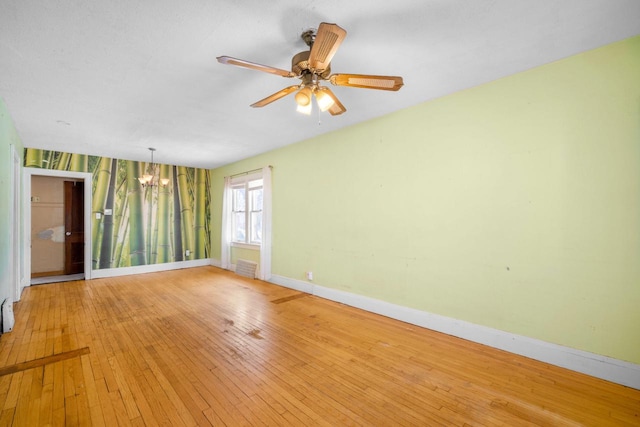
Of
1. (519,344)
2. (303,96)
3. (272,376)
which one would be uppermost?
(303,96)

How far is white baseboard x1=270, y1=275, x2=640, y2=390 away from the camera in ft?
7.16

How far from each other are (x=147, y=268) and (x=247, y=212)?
293 centimetres

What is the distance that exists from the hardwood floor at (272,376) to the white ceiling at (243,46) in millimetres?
2770

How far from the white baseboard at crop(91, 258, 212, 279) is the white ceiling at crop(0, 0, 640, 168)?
374cm

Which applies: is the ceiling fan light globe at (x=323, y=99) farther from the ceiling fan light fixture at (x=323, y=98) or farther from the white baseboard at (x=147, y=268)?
the white baseboard at (x=147, y=268)

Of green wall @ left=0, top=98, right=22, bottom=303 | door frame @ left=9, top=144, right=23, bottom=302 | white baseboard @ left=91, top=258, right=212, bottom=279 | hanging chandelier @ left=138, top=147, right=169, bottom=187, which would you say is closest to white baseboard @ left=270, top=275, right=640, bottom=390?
green wall @ left=0, top=98, right=22, bottom=303

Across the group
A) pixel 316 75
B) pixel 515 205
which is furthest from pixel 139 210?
pixel 515 205

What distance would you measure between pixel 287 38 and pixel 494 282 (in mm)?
3065

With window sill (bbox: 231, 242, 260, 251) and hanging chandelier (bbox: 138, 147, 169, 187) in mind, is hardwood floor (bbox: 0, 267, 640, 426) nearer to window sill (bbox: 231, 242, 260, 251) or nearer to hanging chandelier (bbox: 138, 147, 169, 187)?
window sill (bbox: 231, 242, 260, 251)

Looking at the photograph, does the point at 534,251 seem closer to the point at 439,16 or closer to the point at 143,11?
the point at 439,16

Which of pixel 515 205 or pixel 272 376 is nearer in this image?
pixel 272 376

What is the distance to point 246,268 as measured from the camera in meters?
6.23

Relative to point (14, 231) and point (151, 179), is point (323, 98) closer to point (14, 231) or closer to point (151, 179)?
point (151, 179)

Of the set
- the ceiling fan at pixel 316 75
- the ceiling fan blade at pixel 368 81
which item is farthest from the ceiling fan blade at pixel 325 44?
the ceiling fan blade at pixel 368 81
